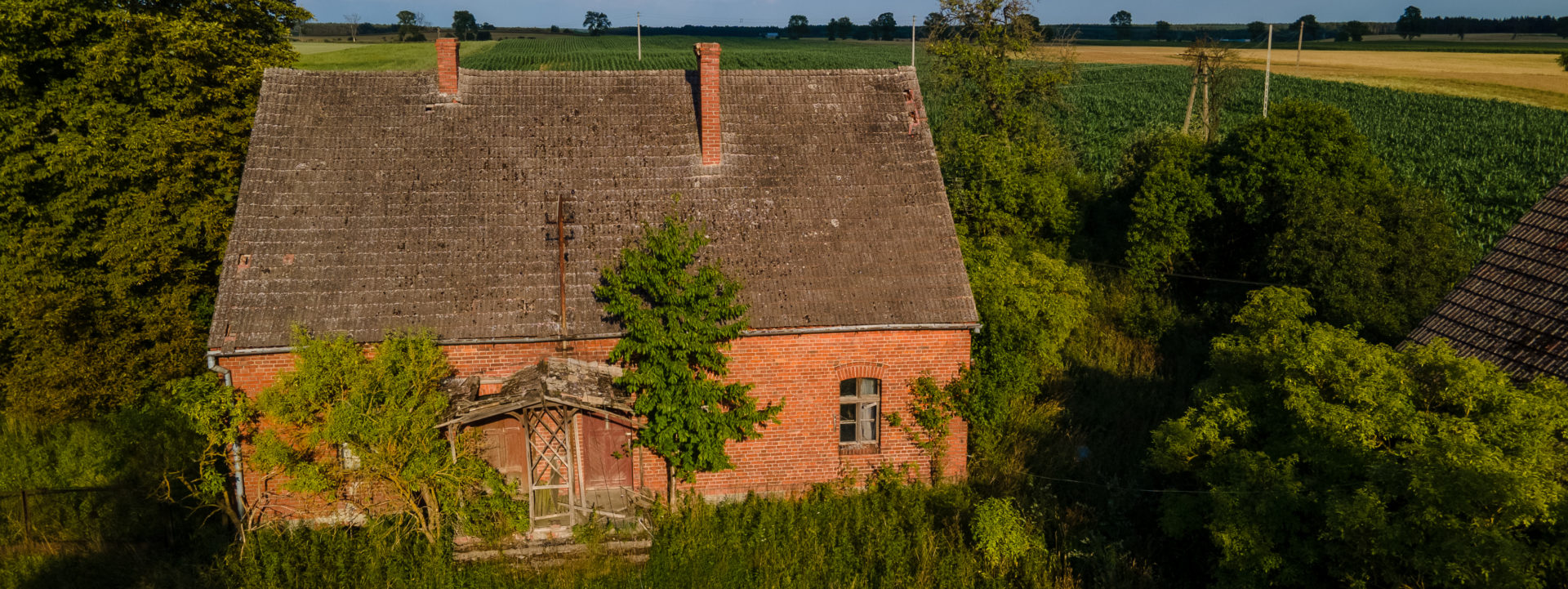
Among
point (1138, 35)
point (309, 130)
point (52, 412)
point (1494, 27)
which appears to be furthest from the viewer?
point (1138, 35)

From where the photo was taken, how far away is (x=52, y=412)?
16.4 metres

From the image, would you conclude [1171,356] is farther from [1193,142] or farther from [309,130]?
[309,130]

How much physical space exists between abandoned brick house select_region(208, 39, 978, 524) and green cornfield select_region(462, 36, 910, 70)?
148 feet

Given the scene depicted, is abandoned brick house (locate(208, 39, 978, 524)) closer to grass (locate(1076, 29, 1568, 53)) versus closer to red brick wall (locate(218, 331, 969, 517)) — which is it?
red brick wall (locate(218, 331, 969, 517))

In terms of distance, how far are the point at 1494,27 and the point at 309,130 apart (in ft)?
325

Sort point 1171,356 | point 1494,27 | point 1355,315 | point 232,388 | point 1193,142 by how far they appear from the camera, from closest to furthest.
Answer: point 232,388 → point 1355,315 → point 1171,356 → point 1193,142 → point 1494,27

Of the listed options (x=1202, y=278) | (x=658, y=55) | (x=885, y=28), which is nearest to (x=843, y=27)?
(x=885, y=28)

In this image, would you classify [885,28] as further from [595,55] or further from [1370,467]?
[1370,467]

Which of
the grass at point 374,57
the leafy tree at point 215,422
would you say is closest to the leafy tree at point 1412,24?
the grass at point 374,57

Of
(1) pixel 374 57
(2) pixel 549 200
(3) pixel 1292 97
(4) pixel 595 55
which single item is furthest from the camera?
(4) pixel 595 55

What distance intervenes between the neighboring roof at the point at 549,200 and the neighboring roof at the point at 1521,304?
6273 mm

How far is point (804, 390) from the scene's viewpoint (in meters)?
13.7

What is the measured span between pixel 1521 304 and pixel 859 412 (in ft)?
28.7

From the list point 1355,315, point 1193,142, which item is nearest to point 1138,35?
Result: point 1193,142
